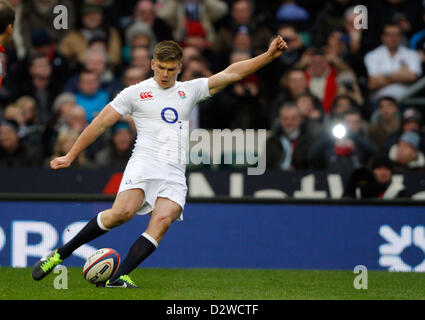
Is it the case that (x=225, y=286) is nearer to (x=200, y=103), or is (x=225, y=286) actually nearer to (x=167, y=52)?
(x=167, y=52)

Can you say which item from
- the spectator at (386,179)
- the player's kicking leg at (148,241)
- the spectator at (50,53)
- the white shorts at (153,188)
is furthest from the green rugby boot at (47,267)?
the spectator at (50,53)

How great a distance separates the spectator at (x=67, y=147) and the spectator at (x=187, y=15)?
262 centimetres

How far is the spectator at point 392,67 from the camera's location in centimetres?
1395

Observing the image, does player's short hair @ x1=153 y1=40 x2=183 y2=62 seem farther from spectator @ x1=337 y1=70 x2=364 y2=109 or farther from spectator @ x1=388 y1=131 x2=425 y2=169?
spectator @ x1=337 y1=70 x2=364 y2=109

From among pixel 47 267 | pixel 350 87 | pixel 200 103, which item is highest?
pixel 350 87

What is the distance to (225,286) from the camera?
9070 millimetres

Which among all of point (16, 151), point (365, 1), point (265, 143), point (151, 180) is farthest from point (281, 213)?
point (365, 1)

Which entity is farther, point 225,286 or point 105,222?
point 225,286

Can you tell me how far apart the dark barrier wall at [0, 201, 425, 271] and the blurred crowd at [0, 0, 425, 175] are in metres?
1.12

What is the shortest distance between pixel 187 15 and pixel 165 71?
6.31 metres

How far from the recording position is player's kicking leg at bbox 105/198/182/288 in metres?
8.38
